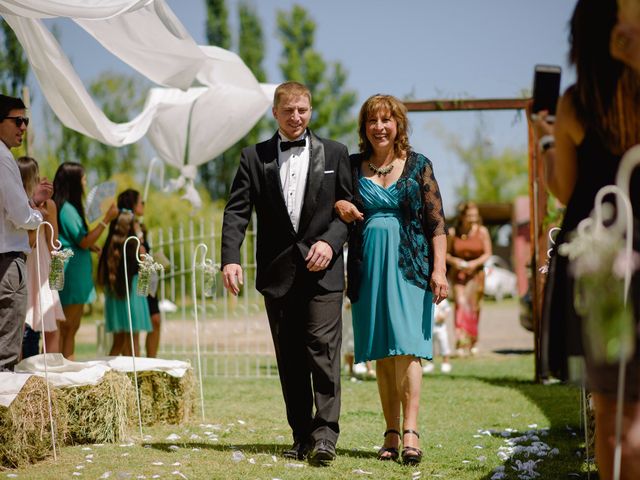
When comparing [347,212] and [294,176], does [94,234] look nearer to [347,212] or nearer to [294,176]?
[294,176]

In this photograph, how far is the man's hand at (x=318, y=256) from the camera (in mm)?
4867

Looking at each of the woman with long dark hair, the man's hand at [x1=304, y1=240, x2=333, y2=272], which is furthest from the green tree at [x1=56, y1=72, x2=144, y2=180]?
the woman with long dark hair

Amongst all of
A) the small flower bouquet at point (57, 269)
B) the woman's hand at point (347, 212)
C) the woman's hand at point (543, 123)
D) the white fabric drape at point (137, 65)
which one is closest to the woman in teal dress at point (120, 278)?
the white fabric drape at point (137, 65)

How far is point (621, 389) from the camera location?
97.3 inches

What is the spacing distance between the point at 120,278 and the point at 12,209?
367 cm

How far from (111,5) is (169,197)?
28120mm

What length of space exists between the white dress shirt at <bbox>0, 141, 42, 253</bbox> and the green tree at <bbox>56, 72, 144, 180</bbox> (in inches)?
1043

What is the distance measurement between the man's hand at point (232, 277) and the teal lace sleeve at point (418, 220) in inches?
35.5

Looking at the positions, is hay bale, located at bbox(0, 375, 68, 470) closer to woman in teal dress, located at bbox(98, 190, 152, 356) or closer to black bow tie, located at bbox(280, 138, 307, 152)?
black bow tie, located at bbox(280, 138, 307, 152)

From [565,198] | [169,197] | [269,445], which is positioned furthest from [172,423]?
[169,197]

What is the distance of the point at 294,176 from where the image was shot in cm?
510

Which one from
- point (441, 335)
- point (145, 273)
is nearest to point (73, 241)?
point (145, 273)

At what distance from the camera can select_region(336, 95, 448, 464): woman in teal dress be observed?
4953mm

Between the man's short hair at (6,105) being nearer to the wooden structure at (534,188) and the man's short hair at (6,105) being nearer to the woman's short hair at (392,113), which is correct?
the woman's short hair at (392,113)
